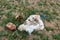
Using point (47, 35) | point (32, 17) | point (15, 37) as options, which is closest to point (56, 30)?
point (47, 35)

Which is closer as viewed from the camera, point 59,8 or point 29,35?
point 29,35

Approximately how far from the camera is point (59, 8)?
4512 mm

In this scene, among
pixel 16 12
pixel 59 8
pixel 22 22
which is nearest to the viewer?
pixel 22 22

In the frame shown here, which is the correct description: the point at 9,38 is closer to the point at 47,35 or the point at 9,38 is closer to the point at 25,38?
the point at 25,38

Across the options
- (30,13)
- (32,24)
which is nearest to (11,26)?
(32,24)

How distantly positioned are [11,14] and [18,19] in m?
0.22

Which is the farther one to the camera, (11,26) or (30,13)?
(30,13)

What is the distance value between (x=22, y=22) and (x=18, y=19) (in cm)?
10

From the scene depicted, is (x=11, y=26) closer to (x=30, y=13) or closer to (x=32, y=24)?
(x=32, y=24)

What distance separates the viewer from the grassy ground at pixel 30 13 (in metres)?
3.63

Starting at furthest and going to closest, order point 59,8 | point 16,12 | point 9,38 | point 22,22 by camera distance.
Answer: point 59,8 < point 16,12 < point 22,22 < point 9,38

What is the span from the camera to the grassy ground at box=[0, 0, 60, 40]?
3627mm

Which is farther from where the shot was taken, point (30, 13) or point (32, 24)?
point (30, 13)

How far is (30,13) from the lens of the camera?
4.10 metres
